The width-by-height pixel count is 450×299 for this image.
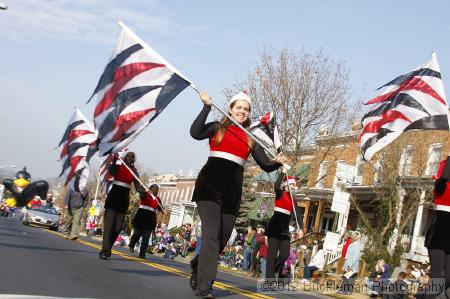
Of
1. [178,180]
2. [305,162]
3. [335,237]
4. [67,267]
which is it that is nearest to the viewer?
[67,267]

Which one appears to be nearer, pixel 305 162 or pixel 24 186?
pixel 24 186

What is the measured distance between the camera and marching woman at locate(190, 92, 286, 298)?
6742mm

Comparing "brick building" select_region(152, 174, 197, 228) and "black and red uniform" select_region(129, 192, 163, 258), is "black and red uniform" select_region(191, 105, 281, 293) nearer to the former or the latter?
"black and red uniform" select_region(129, 192, 163, 258)

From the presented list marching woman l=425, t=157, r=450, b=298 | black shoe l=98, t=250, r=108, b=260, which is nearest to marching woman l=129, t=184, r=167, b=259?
black shoe l=98, t=250, r=108, b=260

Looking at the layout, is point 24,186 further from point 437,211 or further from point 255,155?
point 437,211

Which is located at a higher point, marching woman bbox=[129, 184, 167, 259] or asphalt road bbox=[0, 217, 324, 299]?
marching woman bbox=[129, 184, 167, 259]

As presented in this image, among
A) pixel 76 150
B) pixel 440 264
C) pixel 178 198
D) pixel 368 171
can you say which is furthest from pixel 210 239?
pixel 178 198

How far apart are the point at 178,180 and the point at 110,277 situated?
76.3 metres

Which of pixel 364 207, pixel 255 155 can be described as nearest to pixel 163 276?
pixel 255 155

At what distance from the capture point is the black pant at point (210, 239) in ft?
21.9

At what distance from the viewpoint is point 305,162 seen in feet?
141

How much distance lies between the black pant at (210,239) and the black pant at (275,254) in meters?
4.03

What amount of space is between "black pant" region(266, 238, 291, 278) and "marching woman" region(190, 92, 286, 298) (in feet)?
12.3

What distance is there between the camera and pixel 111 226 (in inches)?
423
